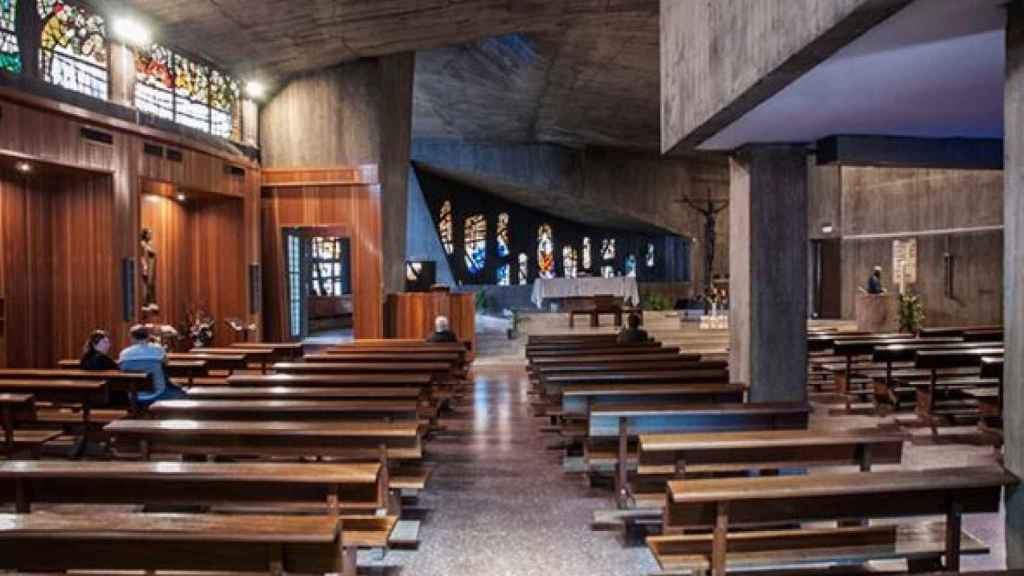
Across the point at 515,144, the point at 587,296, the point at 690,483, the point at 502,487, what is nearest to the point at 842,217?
the point at 587,296

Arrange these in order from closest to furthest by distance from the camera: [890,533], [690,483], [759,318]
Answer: [690,483], [890,533], [759,318]

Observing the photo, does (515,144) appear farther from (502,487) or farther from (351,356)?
(502,487)

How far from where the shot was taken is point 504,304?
20.3 meters

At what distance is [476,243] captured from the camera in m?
21.7

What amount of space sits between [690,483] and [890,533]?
90 cm

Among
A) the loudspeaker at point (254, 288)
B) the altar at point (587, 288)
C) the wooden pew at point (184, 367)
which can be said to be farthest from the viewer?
the altar at point (587, 288)

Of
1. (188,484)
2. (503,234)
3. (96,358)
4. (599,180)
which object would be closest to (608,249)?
(503,234)

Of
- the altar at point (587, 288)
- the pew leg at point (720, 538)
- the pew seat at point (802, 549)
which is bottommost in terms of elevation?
the pew seat at point (802, 549)

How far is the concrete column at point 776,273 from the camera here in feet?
15.7

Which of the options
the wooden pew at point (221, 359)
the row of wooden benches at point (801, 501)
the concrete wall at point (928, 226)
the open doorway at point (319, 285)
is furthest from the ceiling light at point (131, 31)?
the concrete wall at point (928, 226)

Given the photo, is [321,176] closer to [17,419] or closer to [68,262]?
[68,262]

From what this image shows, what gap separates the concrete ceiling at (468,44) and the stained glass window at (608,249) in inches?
311

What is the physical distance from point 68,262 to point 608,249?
17.7 m

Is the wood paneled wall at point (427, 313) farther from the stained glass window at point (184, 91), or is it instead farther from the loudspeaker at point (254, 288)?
the stained glass window at point (184, 91)
